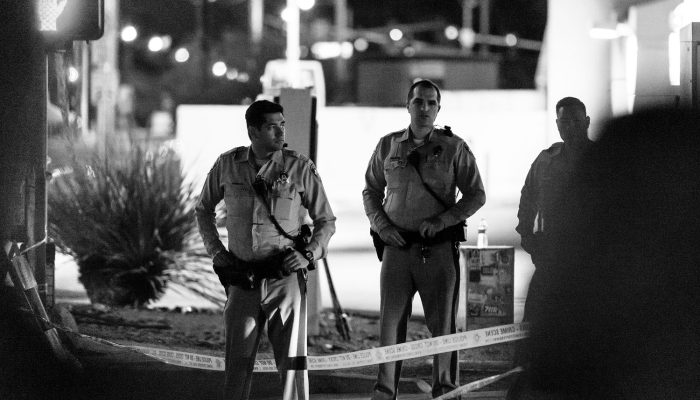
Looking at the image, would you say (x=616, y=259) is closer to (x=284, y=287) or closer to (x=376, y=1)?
(x=284, y=287)

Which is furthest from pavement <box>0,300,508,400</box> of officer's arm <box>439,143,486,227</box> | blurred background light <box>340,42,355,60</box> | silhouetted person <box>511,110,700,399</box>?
blurred background light <box>340,42,355,60</box>

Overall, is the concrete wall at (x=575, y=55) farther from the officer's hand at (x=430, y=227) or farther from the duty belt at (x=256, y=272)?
the duty belt at (x=256, y=272)

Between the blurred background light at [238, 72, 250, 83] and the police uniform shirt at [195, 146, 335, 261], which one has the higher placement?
the blurred background light at [238, 72, 250, 83]

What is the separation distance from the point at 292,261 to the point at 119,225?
4.94 m

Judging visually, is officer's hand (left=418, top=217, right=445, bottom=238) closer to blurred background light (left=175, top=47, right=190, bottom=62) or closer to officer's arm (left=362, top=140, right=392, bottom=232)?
officer's arm (left=362, top=140, right=392, bottom=232)

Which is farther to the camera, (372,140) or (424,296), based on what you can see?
(372,140)

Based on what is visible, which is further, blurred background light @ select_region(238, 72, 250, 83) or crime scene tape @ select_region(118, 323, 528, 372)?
blurred background light @ select_region(238, 72, 250, 83)

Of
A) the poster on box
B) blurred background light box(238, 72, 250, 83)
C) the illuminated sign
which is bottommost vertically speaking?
the poster on box

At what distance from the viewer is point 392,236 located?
622 cm

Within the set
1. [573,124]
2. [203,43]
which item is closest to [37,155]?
[573,124]

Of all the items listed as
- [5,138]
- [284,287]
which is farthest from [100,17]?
[284,287]

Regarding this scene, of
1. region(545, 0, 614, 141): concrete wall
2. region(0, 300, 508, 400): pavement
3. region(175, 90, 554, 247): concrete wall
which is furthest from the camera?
region(175, 90, 554, 247): concrete wall

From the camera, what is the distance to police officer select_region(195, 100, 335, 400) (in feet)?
19.3

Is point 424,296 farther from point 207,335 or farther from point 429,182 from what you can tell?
point 207,335
